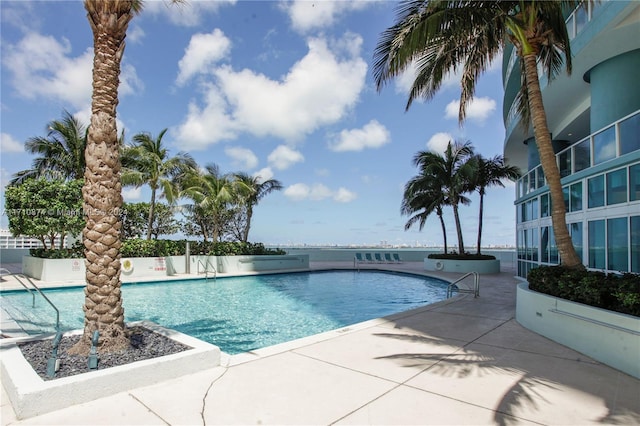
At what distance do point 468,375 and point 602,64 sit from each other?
1157 centimetres

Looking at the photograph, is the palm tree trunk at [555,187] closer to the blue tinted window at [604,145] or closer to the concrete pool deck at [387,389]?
the concrete pool deck at [387,389]

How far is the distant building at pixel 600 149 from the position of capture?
8.63 metres

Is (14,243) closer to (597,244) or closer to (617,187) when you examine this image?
(597,244)

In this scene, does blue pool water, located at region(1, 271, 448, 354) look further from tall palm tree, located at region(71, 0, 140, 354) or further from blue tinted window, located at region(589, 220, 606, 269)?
blue tinted window, located at region(589, 220, 606, 269)

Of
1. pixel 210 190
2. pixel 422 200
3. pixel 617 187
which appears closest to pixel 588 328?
pixel 617 187

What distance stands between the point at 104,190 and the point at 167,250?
14341 mm

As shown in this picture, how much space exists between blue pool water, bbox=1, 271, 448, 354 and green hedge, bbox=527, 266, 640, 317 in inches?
181

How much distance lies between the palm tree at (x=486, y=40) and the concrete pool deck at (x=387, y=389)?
3169 mm

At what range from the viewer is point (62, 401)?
11.2 feet

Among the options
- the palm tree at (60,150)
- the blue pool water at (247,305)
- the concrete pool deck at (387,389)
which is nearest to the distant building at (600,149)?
the blue pool water at (247,305)

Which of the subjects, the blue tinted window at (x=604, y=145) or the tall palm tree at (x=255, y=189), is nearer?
the blue tinted window at (x=604, y=145)

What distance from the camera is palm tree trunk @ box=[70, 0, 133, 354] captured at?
4551 mm

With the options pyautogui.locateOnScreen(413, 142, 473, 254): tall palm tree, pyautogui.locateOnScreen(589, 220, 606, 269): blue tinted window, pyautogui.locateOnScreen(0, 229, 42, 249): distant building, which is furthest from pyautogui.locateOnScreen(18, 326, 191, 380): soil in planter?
pyautogui.locateOnScreen(0, 229, 42, 249): distant building

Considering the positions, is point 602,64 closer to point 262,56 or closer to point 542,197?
point 542,197
